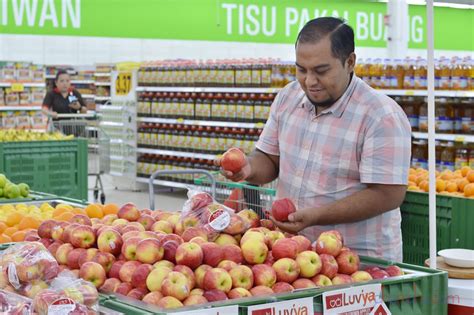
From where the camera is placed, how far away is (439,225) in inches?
179

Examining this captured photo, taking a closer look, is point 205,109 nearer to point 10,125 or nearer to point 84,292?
point 10,125

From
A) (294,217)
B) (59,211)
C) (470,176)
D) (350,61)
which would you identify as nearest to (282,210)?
(294,217)

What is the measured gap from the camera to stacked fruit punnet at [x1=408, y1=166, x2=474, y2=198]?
4582mm

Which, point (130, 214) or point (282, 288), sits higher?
point (130, 214)

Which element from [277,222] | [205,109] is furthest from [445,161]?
[277,222]

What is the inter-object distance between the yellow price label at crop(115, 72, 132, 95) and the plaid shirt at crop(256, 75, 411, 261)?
954 centimetres

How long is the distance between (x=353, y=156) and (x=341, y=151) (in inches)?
1.9

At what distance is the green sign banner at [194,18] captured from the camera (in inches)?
521

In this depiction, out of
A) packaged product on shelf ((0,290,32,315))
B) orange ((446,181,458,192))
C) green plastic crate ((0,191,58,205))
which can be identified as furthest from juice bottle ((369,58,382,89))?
packaged product on shelf ((0,290,32,315))

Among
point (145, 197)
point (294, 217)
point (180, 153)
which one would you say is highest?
point (294, 217)

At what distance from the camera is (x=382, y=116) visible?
2.91 meters

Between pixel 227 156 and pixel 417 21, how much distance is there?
585 inches

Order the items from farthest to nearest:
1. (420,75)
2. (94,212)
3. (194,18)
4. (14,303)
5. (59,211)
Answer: (194,18) < (420,75) < (59,211) < (94,212) < (14,303)

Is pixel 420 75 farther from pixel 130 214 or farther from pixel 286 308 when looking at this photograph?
pixel 286 308
